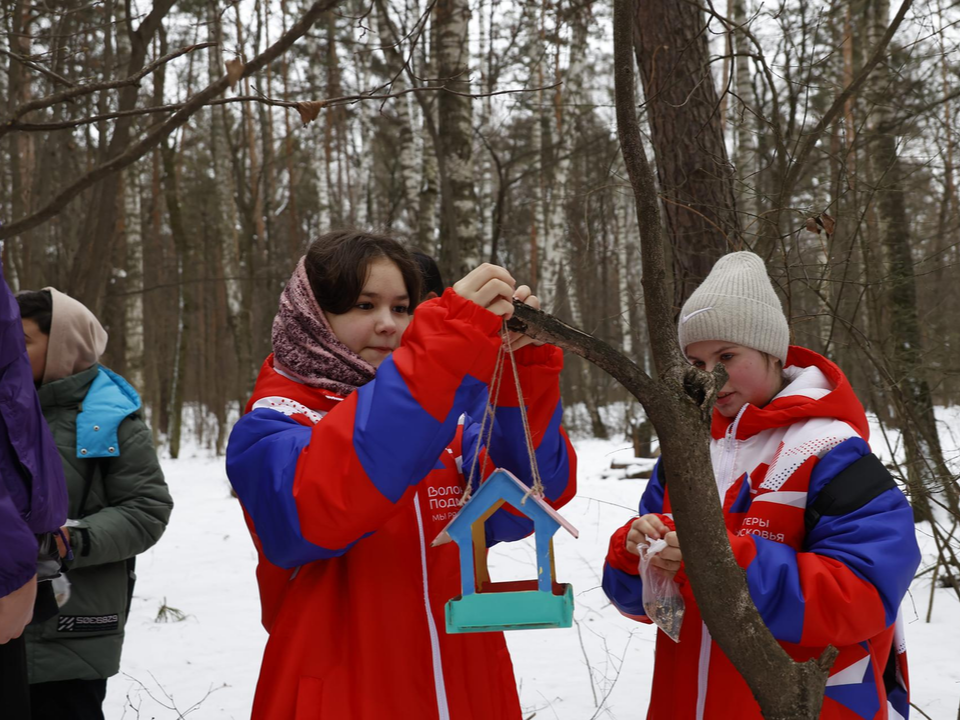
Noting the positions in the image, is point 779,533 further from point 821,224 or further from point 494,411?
point 821,224

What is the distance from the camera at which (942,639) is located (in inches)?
176

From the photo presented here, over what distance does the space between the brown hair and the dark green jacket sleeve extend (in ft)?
3.66

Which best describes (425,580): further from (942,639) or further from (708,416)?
(942,639)

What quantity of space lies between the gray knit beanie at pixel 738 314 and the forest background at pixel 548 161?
624 millimetres

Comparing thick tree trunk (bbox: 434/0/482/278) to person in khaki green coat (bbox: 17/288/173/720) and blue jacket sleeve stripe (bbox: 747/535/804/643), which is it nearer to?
person in khaki green coat (bbox: 17/288/173/720)

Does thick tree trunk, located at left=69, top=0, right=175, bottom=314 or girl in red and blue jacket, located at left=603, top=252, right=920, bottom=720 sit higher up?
thick tree trunk, located at left=69, top=0, right=175, bottom=314

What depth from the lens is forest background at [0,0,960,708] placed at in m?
2.79

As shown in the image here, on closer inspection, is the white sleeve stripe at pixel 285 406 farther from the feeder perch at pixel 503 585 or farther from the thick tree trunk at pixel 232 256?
the thick tree trunk at pixel 232 256

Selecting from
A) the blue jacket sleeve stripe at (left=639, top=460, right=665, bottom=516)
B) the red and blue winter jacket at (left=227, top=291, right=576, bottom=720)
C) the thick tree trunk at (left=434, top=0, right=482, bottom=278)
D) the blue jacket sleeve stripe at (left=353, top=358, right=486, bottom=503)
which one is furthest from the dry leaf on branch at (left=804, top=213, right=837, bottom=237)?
the thick tree trunk at (left=434, top=0, right=482, bottom=278)

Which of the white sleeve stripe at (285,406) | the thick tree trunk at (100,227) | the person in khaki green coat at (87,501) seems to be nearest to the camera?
the white sleeve stripe at (285,406)

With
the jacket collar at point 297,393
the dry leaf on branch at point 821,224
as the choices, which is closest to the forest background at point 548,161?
the dry leaf on branch at point 821,224

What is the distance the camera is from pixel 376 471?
1.35 metres

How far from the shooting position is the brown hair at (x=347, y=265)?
5.71ft

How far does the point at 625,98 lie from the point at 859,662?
1.24 m
